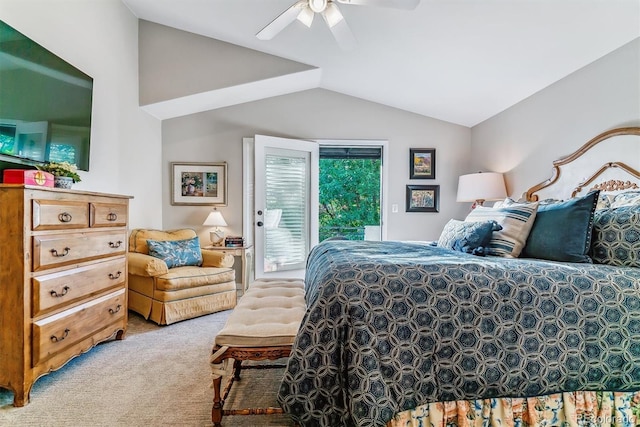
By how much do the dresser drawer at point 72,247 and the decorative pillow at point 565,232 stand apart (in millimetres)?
2738

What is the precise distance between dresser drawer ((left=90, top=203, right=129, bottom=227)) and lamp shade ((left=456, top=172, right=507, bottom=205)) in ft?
11.4

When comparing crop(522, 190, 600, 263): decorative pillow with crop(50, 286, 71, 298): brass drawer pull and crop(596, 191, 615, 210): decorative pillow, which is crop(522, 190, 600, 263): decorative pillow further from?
crop(50, 286, 71, 298): brass drawer pull

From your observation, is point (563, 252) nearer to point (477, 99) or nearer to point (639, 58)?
point (639, 58)

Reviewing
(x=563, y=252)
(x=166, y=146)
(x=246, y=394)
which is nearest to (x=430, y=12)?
(x=563, y=252)

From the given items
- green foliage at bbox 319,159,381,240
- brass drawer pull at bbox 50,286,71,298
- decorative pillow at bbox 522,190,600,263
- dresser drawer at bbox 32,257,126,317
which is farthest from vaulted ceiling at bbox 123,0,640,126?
green foliage at bbox 319,159,381,240

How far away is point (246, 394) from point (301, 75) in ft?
11.2

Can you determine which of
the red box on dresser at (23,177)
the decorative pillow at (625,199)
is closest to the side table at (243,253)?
the red box on dresser at (23,177)

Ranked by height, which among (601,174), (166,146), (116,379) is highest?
(166,146)

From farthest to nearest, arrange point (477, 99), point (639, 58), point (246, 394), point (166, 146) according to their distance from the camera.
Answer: point (166, 146), point (477, 99), point (639, 58), point (246, 394)

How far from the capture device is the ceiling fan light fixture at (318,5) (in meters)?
2.08

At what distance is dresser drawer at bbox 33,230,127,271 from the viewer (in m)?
1.81

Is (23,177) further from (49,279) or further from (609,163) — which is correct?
(609,163)

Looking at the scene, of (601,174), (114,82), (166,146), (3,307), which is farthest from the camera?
(166,146)

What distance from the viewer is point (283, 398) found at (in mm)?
1319
